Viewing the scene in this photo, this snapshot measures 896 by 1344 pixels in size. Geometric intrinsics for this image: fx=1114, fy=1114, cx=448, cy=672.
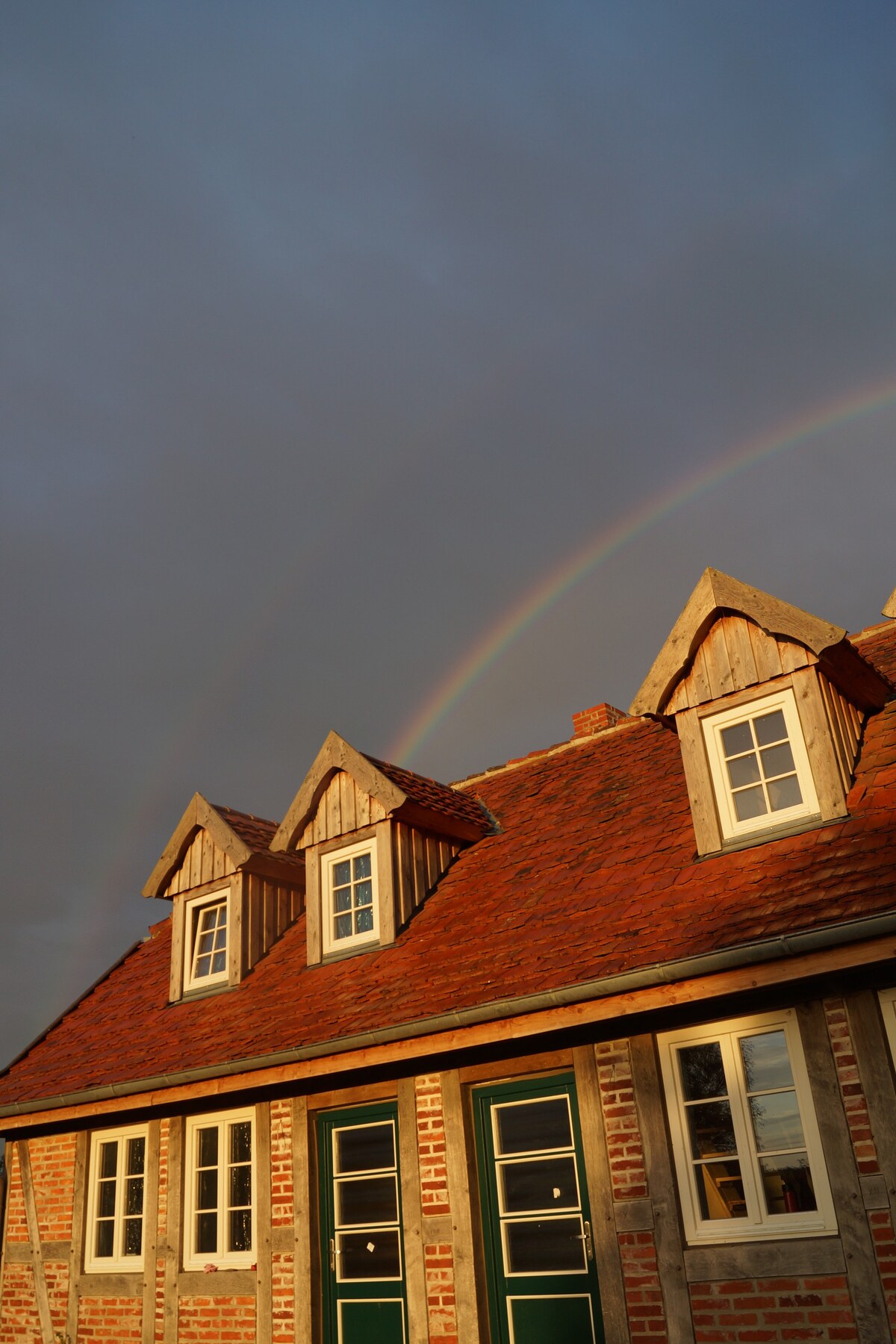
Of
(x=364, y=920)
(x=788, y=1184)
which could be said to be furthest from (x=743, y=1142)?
(x=364, y=920)

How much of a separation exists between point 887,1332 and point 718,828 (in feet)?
11.8

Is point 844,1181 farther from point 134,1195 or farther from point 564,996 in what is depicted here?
point 134,1195

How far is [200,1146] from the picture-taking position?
1096 cm

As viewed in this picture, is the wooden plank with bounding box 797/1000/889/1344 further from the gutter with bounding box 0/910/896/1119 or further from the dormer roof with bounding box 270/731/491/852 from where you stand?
the dormer roof with bounding box 270/731/491/852

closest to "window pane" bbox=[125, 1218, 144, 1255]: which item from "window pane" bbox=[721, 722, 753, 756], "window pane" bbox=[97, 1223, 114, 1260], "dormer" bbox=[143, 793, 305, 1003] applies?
"window pane" bbox=[97, 1223, 114, 1260]

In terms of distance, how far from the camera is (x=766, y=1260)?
7184mm

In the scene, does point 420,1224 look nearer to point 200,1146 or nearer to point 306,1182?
point 306,1182

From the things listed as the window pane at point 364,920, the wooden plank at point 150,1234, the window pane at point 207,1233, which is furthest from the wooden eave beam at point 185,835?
the window pane at point 207,1233

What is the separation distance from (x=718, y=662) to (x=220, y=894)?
21.7ft

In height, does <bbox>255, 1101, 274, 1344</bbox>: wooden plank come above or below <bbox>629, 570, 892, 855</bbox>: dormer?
below

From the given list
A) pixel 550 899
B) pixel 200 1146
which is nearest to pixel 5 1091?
pixel 200 1146

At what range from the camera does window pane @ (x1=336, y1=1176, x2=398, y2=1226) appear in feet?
30.7

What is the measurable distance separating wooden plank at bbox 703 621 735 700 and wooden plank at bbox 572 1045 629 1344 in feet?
10.3

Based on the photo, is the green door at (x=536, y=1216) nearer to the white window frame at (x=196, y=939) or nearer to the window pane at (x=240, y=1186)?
the window pane at (x=240, y=1186)
